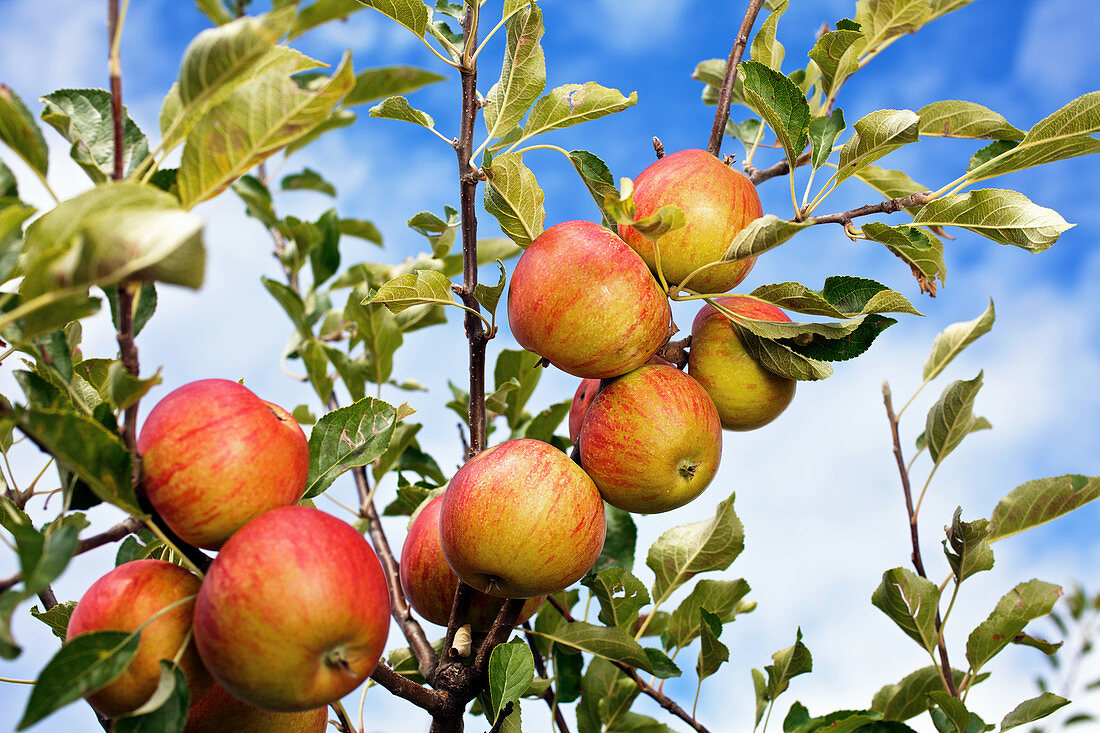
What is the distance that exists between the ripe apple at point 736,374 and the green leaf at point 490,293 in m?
0.52

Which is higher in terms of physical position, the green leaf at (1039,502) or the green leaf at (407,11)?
the green leaf at (407,11)

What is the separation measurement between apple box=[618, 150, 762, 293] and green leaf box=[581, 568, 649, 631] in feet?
2.56

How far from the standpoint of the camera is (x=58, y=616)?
175 centimetres

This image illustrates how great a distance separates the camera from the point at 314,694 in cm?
125

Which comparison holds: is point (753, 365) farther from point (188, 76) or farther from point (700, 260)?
point (188, 76)

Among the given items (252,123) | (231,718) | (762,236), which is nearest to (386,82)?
(252,123)

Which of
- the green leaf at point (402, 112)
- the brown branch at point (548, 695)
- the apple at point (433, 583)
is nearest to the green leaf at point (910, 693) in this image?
the brown branch at point (548, 695)

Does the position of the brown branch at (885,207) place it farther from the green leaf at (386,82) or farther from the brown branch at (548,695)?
the brown branch at (548,695)

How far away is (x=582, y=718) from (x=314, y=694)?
48.1 inches

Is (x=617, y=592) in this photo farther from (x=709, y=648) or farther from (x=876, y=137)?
(x=876, y=137)

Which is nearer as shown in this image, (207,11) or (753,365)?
(207,11)

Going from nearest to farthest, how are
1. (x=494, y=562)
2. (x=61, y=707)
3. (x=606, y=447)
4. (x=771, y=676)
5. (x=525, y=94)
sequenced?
1. (x=61, y=707)
2. (x=494, y=562)
3. (x=606, y=447)
4. (x=525, y=94)
5. (x=771, y=676)

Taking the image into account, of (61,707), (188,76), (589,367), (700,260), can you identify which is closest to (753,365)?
(700,260)

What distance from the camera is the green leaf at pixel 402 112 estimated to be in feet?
5.97
